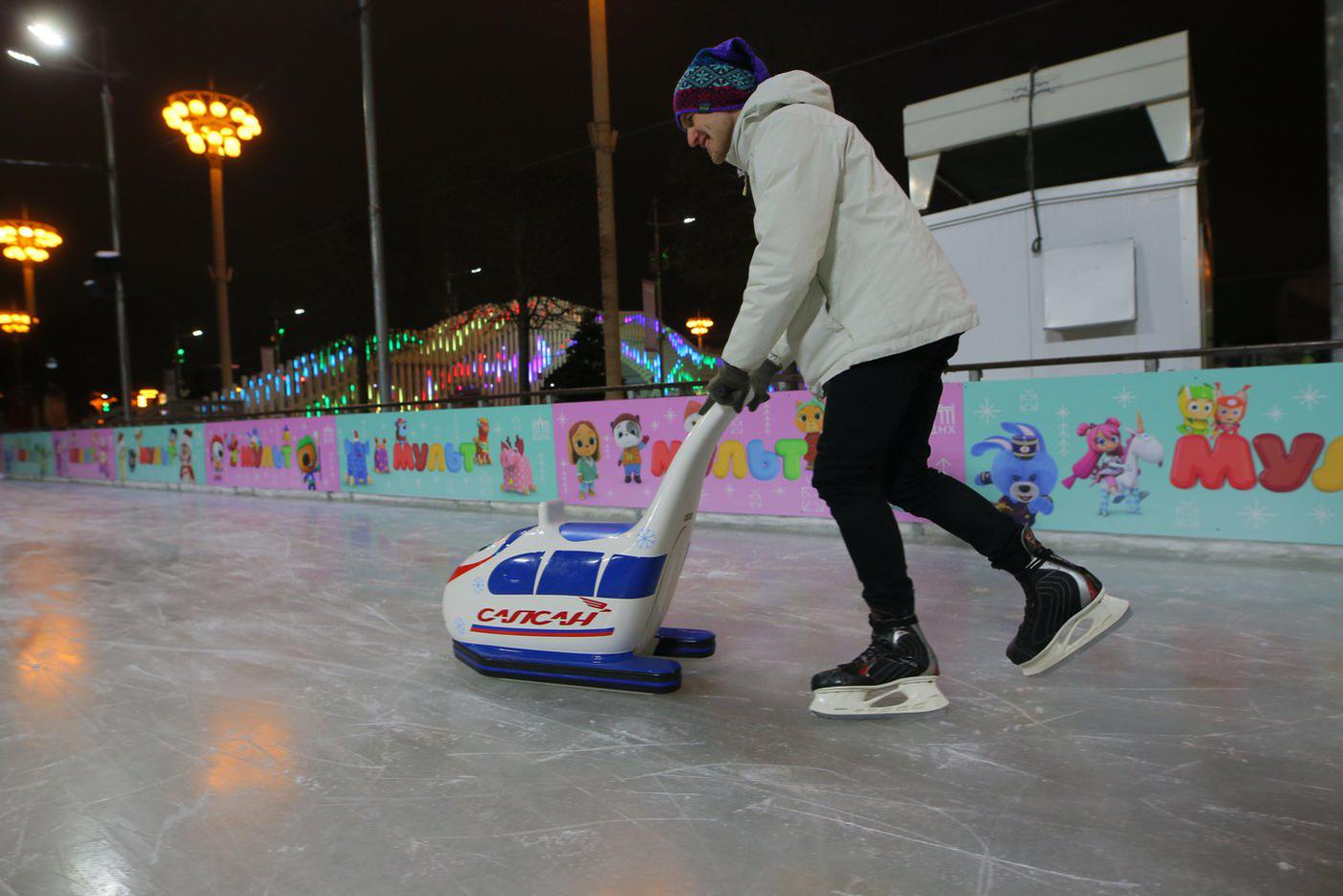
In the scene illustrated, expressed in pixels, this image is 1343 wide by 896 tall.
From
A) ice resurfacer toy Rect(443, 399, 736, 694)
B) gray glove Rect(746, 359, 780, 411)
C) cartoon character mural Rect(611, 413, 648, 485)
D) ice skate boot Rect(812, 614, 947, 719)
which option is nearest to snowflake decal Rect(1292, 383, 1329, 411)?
ice skate boot Rect(812, 614, 947, 719)

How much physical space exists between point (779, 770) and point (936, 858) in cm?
41

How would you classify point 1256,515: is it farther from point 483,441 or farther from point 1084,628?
point 483,441

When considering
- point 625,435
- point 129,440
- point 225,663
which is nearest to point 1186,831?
point 225,663

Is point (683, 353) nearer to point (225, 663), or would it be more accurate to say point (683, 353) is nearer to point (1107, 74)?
point (1107, 74)

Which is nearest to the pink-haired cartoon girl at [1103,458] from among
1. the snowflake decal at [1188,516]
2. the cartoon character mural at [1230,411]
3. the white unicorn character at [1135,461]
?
the white unicorn character at [1135,461]

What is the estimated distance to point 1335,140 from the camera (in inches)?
142

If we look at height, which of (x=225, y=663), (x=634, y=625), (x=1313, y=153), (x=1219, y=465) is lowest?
(x=225, y=663)

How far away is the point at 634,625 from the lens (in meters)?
2.15

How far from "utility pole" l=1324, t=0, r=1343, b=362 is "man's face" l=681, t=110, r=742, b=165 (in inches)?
125

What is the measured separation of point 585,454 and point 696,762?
4.56 metres

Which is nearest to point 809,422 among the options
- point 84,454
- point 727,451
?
point 727,451

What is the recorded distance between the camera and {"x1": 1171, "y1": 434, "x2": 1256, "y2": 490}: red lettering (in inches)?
141

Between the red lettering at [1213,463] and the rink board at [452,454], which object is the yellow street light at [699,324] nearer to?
the rink board at [452,454]

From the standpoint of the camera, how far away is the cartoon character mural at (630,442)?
5.81 metres
